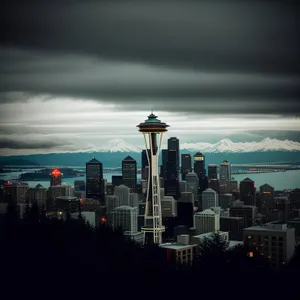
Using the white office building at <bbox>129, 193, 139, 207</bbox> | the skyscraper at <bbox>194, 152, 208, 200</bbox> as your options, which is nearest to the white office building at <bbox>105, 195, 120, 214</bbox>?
the white office building at <bbox>129, 193, 139, 207</bbox>

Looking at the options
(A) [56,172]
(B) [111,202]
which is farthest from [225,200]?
(A) [56,172]

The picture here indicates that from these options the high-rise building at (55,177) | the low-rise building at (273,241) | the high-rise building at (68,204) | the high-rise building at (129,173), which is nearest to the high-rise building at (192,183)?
the high-rise building at (129,173)

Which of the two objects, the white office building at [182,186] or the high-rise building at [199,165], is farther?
the high-rise building at [199,165]

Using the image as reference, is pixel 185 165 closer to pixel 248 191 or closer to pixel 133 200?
pixel 133 200

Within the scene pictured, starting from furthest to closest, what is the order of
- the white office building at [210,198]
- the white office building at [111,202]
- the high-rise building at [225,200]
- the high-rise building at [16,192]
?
1. the white office building at [210,198]
2. the high-rise building at [225,200]
3. the white office building at [111,202]
4. the high-rise building at [16,192]

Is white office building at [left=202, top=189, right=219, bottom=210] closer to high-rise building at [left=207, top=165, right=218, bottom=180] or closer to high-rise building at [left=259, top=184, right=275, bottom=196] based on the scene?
high-rise building at [left=207, top=165, right=218, bottom=180]

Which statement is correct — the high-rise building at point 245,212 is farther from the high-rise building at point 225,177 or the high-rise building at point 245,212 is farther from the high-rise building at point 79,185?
the high-rise building at point 79,185
